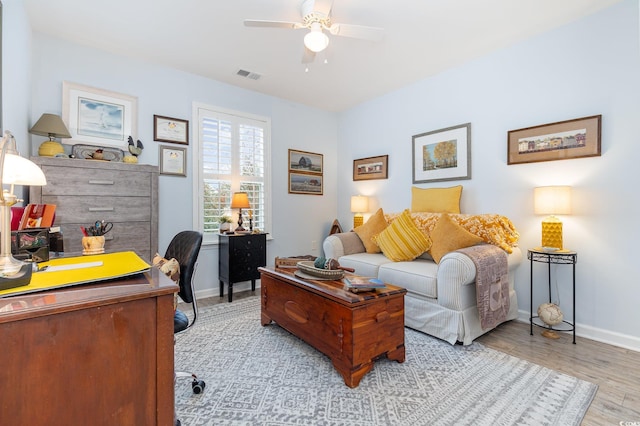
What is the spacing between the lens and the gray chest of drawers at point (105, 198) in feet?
8.16

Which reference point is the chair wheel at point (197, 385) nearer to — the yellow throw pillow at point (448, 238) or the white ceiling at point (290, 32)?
the yellow throw pillow at point (448, 238)

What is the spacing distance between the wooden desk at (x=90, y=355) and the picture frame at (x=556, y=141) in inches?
127

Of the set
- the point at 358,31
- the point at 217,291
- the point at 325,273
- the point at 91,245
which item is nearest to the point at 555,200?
the point at 325,273

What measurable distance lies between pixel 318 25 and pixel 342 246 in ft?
7.24

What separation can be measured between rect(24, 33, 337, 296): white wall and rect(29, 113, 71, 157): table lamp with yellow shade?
251 mm

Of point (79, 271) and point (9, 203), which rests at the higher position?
point (9, 203)

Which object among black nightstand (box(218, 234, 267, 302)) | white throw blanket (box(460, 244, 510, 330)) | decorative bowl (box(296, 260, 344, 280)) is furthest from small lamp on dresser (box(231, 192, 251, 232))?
white throw blanket (box(460, 244, 510, 330))

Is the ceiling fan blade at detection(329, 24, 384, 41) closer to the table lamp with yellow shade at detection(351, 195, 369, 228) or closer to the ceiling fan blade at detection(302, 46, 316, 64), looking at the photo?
the ceiling fan blade at detection(302, 46, 316, 64)

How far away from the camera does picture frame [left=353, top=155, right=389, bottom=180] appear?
4.23 m

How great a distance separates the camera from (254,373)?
1.94 m

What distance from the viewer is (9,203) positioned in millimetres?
919

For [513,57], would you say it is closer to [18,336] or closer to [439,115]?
[439,115]

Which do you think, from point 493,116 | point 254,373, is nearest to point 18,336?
point 254,373

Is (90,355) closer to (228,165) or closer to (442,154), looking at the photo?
(228,165)
